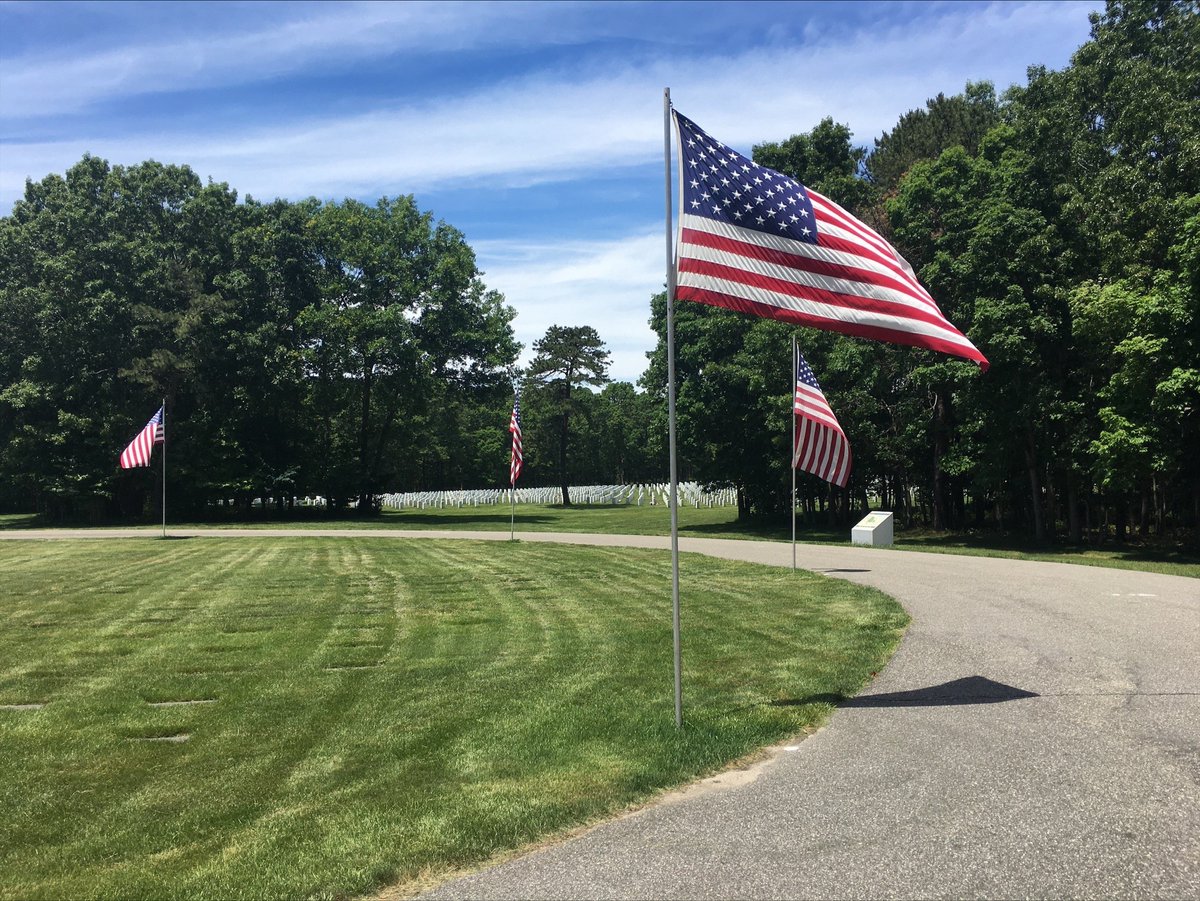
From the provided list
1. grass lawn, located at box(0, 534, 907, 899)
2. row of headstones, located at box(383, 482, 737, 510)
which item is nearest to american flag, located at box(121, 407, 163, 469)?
grass lawn, located at box(0, 534, 907, 899)

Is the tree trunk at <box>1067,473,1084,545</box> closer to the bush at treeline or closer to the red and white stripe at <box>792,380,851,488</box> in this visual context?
the bush at treeline

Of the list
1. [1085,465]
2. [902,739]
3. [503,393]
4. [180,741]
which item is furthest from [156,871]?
[503,393]

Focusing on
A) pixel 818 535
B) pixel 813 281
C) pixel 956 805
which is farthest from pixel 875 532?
pixel 956 805

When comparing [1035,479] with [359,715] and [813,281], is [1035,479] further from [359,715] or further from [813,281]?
[359,715]

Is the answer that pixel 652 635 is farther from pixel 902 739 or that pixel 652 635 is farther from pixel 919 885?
pixel 919 885

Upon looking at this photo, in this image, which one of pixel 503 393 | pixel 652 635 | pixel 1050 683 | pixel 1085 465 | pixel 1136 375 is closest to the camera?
pixel 1050 683

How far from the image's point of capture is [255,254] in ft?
145

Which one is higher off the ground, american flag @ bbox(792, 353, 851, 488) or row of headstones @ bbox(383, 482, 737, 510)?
american flag @ bbox(792, 353, 851, 488)

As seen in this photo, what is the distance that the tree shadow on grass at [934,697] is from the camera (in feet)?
22.9

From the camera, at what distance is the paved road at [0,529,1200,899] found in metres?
3.88

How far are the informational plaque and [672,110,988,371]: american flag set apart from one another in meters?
17.9

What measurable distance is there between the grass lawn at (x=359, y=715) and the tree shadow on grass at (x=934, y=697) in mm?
118

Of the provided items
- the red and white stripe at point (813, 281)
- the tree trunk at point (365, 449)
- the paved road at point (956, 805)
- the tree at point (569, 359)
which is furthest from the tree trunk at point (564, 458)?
the red and white stripe at point (813, 281)

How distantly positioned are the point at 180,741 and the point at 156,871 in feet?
7.91
